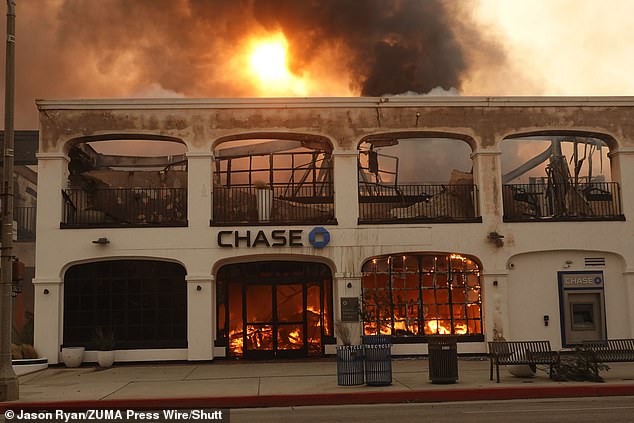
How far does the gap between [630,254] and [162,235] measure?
49.1 feet

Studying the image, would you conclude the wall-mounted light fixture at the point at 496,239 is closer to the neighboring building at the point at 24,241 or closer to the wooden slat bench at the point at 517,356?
the wooden slat bench at the point at 517,356

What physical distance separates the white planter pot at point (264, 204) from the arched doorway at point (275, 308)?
5.14ft

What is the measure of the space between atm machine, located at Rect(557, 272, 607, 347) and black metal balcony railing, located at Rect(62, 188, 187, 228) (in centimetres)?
1250

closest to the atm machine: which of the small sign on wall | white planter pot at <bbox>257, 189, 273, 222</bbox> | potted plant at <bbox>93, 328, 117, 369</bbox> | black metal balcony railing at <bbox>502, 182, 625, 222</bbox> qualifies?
black metal balcony railing at <bbox>502, 182, 625, 222</bbox>

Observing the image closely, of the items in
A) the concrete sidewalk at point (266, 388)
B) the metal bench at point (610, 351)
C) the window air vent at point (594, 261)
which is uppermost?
the window air vent at point (594, 261)

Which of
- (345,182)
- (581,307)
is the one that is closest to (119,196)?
(345,182)

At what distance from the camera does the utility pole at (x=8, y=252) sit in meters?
14.9

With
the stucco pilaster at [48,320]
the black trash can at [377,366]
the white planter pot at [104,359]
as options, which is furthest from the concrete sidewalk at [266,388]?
the stucco pilaster at [48,320]

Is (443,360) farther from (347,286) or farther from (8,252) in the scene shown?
(8,252)

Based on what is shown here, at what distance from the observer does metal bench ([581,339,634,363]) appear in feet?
54.0

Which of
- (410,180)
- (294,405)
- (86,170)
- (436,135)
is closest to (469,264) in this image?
(436,135)

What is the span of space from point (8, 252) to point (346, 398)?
7.64m

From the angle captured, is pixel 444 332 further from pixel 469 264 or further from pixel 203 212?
pixel 203 212

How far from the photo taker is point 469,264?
77.1ft
